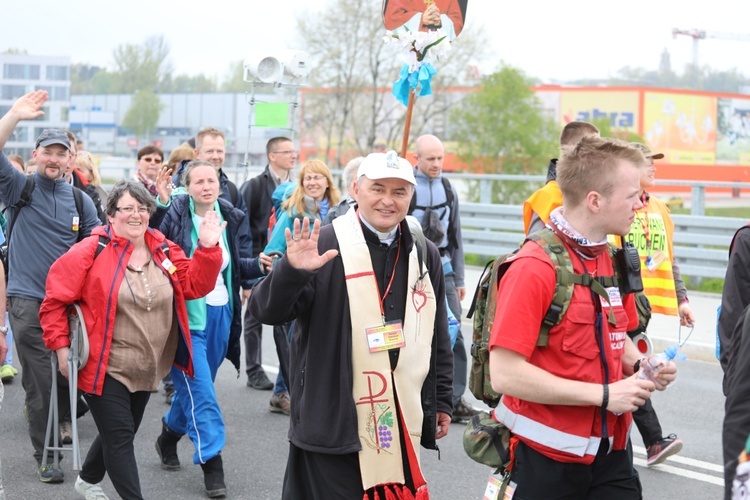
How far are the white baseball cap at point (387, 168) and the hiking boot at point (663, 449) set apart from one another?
3454mm

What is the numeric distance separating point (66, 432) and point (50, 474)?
0.75m

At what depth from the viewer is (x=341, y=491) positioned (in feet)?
12.9

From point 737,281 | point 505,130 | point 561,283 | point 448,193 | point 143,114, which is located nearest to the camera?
point 561,283

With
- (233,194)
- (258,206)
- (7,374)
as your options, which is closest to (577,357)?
(233,194)

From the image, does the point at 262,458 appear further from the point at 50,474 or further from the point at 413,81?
the point at 413,81

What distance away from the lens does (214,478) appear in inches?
243

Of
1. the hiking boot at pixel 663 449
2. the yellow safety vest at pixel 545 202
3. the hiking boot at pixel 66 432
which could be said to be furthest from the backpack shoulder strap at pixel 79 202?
the hiking boot at pixel 663 449

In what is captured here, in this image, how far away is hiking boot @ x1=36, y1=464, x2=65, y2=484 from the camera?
249 inches

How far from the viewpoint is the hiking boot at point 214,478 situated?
6.12 metres

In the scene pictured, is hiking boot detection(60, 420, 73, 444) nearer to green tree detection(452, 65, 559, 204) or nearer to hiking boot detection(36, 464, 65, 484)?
hiking boot detection(36, 464, 65, 484)

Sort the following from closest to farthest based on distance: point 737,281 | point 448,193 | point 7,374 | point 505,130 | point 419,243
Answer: point 419,243 < point 737,281 < point 448,193 < point 7,374 < point 505,130

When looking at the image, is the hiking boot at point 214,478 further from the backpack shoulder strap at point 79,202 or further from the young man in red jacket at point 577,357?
the young man in red jacket at point 577,357

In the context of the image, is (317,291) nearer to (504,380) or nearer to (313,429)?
(313,429)

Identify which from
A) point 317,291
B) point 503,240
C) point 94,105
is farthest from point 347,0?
point 317,291
